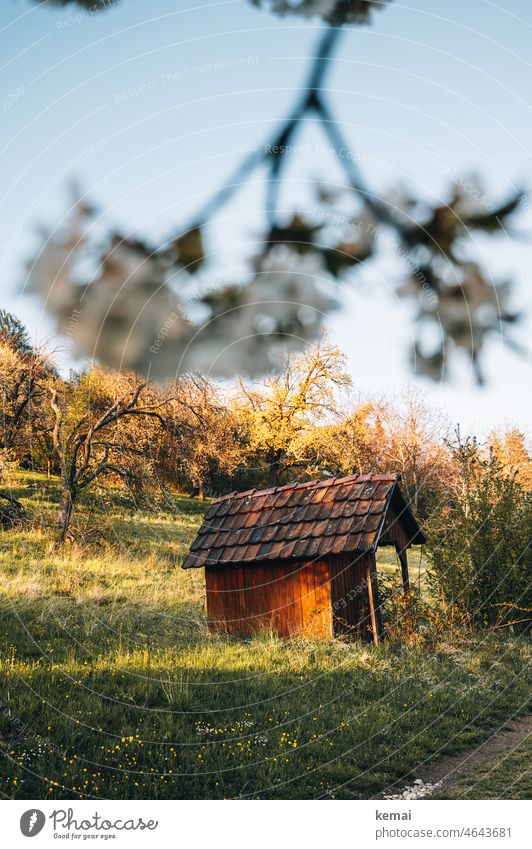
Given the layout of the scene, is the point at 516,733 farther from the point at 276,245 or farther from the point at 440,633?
the point at 276,245

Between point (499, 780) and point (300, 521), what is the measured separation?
672 centimetres

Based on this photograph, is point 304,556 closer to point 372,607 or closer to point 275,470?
point 372,607

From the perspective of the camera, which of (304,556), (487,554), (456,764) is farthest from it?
(487,554)

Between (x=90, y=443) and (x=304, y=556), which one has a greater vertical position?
(x=90, y=443)

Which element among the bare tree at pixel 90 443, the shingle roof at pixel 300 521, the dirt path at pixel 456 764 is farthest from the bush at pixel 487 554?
the bare tree at pixel 90 443

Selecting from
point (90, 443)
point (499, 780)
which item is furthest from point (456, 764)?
point (90, 443)

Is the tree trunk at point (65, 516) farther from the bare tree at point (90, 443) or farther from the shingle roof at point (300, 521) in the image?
the shingle roof at point (300, 521)

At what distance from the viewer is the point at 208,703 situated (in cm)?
713

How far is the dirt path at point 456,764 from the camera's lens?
543 centimetres

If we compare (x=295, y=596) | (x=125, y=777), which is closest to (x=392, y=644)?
(x=295, y=596)

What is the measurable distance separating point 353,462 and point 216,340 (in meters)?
19.1

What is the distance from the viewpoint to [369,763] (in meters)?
5.88

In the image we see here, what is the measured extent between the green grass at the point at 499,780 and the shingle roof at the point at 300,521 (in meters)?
4.75

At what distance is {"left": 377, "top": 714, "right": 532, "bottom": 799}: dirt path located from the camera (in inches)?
214
